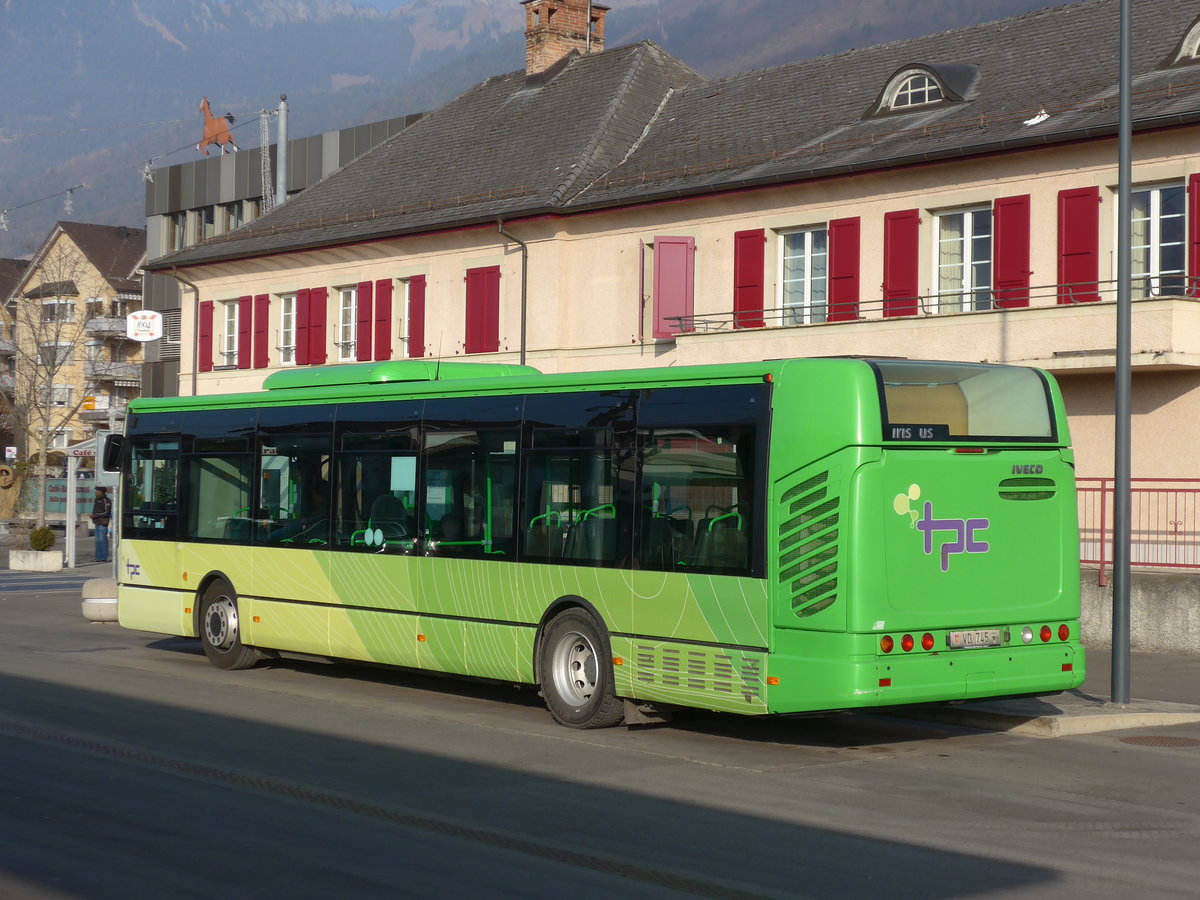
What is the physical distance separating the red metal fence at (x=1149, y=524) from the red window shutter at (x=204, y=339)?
26559 millimetres

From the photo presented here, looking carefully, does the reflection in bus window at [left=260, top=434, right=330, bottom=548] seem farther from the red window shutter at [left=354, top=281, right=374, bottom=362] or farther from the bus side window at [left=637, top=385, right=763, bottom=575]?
the red window shutter at [left=354, top=281, right=374, bottom=362]

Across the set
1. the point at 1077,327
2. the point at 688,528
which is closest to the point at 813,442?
the point at 688,528

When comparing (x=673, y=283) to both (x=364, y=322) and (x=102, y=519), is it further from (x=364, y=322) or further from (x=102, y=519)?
(x=102, y=519)

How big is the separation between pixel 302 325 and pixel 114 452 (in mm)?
20669

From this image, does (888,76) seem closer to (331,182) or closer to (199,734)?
(331,182)

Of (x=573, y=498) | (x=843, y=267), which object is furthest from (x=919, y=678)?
(x=843, y=267)

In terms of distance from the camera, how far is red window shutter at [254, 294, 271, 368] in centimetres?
4028

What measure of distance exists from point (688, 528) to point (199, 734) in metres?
3.90

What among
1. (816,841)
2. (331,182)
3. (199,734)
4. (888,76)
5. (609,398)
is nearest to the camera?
(816,841)

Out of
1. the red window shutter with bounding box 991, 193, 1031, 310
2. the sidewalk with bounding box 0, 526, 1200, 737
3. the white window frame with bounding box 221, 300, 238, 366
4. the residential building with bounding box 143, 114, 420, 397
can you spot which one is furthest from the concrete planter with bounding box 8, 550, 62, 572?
the residential building with bounding box 143, 114, 420, 397

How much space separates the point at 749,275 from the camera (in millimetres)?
29453

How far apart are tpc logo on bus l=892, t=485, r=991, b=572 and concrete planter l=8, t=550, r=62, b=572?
27.2 metres

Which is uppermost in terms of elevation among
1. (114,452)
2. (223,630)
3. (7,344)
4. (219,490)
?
(7,344)

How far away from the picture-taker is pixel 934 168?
26.5m
